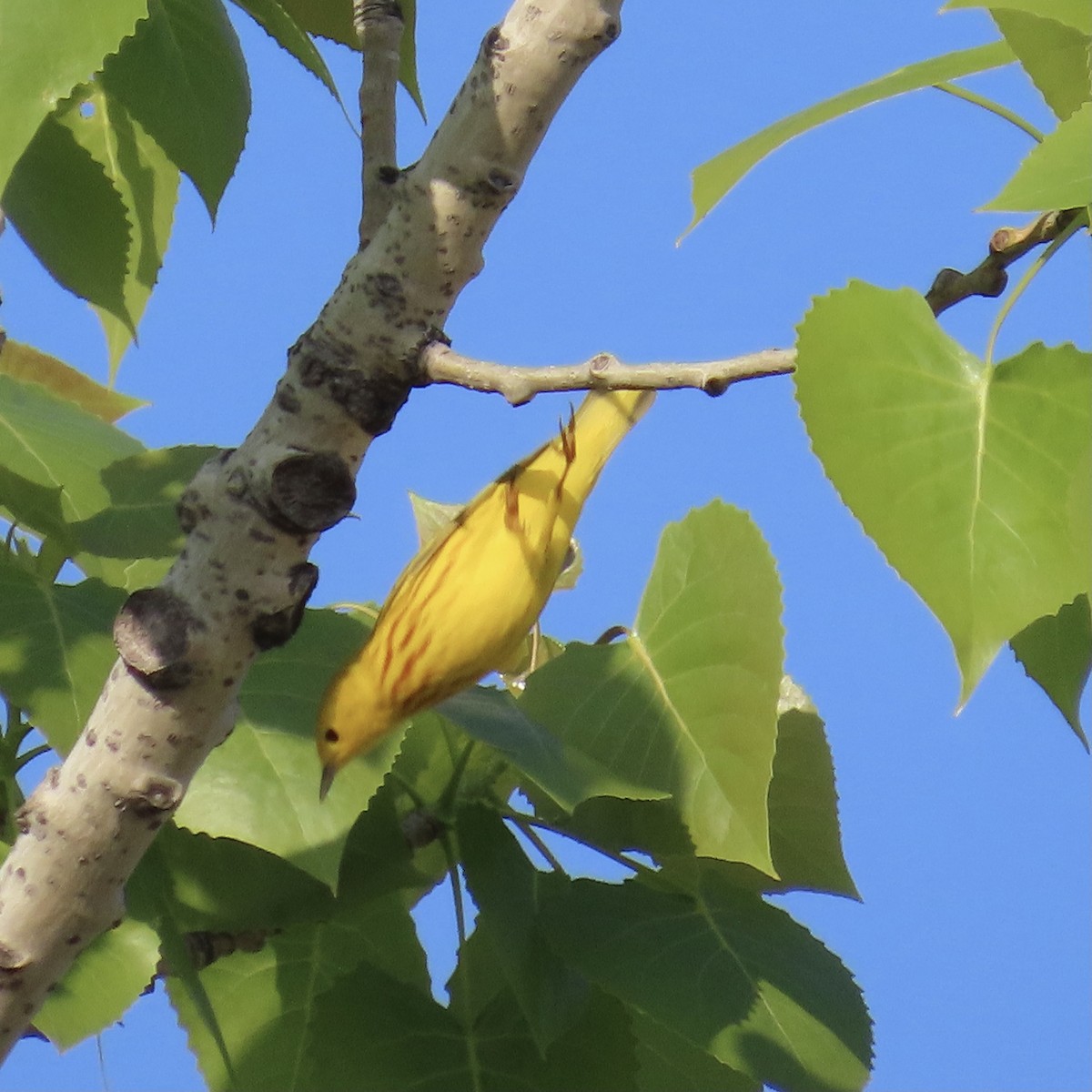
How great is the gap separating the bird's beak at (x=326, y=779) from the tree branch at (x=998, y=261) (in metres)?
0.27

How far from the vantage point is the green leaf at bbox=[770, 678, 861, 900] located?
0.63 m

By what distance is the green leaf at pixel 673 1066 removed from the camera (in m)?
0.65

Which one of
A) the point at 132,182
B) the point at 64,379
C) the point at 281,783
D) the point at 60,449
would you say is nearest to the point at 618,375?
the point at 281,783

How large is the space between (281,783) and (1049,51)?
14.8 inches

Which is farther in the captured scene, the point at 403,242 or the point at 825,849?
the point at 825,849

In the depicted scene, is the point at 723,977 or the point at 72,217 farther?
the point at 72,217

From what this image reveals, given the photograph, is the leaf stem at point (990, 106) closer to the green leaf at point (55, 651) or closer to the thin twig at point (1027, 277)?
the thin twig at point (1027, 277)

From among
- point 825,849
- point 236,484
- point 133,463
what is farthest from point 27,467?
point 825,849

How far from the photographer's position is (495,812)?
601 mm

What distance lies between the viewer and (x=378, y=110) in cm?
47

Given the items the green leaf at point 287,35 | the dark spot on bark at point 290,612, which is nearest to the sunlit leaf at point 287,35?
the green leaf at point 287,35

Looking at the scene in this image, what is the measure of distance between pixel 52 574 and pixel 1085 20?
484 mm

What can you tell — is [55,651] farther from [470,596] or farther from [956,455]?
[956,455]

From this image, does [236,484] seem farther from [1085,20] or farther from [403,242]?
[1085,20]
